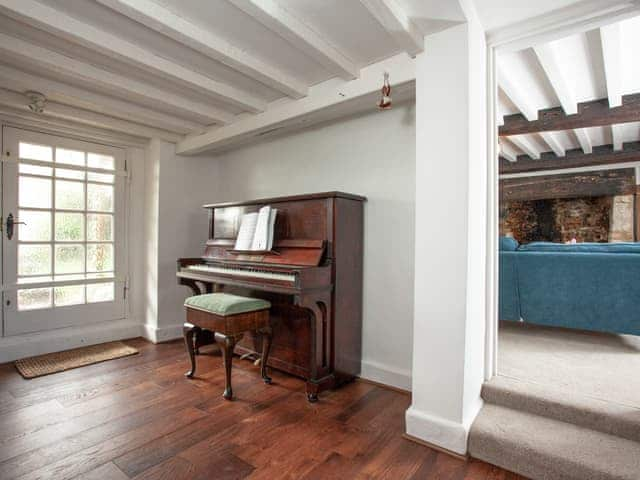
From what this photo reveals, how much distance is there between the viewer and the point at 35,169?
326 cm

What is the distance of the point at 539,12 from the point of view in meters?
1.74

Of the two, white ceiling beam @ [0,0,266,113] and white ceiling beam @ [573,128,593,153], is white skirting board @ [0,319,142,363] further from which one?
white ceiling beam @ [573,128,593,153]

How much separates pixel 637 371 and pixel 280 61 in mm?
3097

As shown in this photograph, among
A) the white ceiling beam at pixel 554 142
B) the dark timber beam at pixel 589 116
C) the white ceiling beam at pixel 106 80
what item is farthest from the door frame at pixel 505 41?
the white ceiling beam at pixel 554 142

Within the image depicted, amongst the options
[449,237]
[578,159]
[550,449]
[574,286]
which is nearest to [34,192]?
[449,237]

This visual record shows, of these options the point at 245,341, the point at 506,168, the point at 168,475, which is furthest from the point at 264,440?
the point at 506,168

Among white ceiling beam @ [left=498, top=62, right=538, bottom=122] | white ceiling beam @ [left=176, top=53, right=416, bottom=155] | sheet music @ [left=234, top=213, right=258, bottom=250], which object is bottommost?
sheet music @ [left=234, top=213, right=258, bottom=250]

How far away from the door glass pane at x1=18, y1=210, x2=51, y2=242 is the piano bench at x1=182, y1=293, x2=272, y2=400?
5.80ft

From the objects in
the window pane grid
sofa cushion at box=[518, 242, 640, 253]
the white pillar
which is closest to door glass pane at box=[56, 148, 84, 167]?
the window pane grid

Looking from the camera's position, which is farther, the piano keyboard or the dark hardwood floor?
the piano keyboard

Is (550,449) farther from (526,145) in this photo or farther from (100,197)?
(526,145)

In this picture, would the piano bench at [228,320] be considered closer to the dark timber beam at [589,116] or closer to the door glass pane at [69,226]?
the door glass pane at [69,226]

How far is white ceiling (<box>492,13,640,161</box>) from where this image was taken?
8.14ft

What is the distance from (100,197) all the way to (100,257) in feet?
2.06
